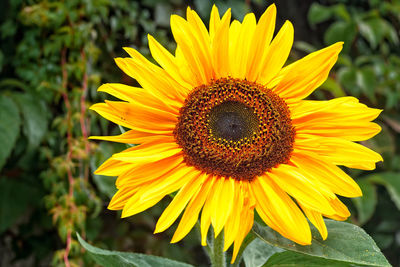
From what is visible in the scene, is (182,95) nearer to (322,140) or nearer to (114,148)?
(322,140)

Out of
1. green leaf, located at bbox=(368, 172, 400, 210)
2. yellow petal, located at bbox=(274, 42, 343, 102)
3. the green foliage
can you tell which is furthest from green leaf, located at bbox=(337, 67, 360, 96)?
yellow petal, located at bbox=(274, 42, 343, 102)

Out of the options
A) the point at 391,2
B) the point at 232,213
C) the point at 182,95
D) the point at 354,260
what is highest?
the point at 182,95

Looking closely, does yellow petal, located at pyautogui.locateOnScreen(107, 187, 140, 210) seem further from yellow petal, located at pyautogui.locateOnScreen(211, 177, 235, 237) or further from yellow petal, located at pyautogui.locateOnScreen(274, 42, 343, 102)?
yellow petal, located at pyautogui.locateOnScreen(274, 42, 343, 102)

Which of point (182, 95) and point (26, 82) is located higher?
point (182, 95)

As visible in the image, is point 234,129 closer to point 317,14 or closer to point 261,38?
point 261,38

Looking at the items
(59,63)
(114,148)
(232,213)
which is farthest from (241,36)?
(59,63)

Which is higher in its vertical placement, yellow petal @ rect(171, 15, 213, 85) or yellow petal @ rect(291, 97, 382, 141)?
yellow petal @ rect(171, 15, 213, 85)
